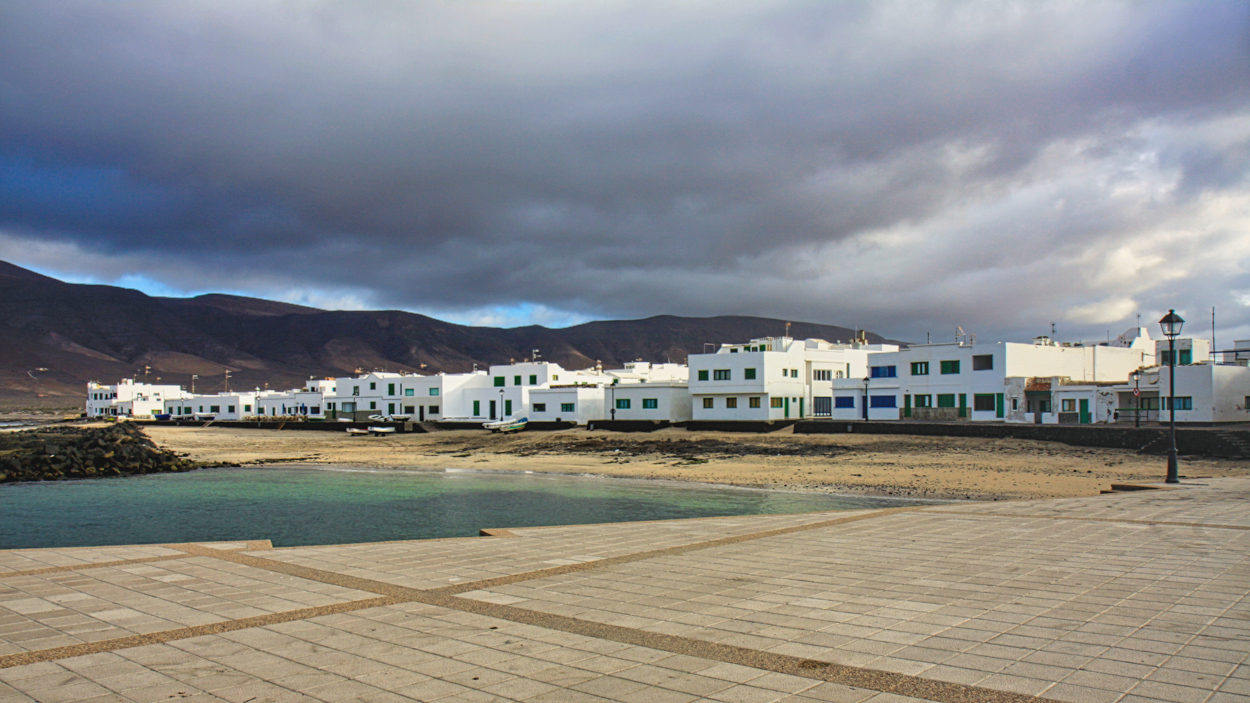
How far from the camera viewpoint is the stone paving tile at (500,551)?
31.1ft

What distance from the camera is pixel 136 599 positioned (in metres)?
7.98

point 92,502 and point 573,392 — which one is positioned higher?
point 573,392

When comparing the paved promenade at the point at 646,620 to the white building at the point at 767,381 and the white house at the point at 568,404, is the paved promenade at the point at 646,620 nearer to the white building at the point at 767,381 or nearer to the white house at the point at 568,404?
the white building at the point at 767,381

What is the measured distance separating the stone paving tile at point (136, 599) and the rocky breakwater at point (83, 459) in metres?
40.4

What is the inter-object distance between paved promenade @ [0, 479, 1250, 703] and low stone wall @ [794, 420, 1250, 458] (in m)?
27.3

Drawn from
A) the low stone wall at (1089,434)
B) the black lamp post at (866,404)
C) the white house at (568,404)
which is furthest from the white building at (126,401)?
the low stone wall at (1089,434)

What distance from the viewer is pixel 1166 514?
13.9 meters

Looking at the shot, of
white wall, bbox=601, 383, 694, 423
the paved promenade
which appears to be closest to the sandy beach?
white wall, bbox=601, 383, 694, 423

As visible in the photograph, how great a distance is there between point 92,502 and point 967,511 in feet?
106

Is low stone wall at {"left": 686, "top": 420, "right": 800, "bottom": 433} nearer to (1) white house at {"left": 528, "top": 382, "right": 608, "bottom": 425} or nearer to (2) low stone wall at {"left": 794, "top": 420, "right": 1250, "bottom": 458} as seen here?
(2) low stone wall at {"left": 794, "top": 420, "right": 1250, "bottom": 458}

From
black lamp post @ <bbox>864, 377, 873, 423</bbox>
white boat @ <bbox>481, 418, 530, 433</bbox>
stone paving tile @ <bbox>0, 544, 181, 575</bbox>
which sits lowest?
white boat @ <bbox>481, 418, 530, 433</bbox>

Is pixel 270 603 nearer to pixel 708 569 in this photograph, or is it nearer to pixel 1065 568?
pixel 708 569

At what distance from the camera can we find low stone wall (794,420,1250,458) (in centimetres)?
3375

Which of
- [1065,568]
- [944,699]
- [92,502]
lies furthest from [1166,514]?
[92,502]
